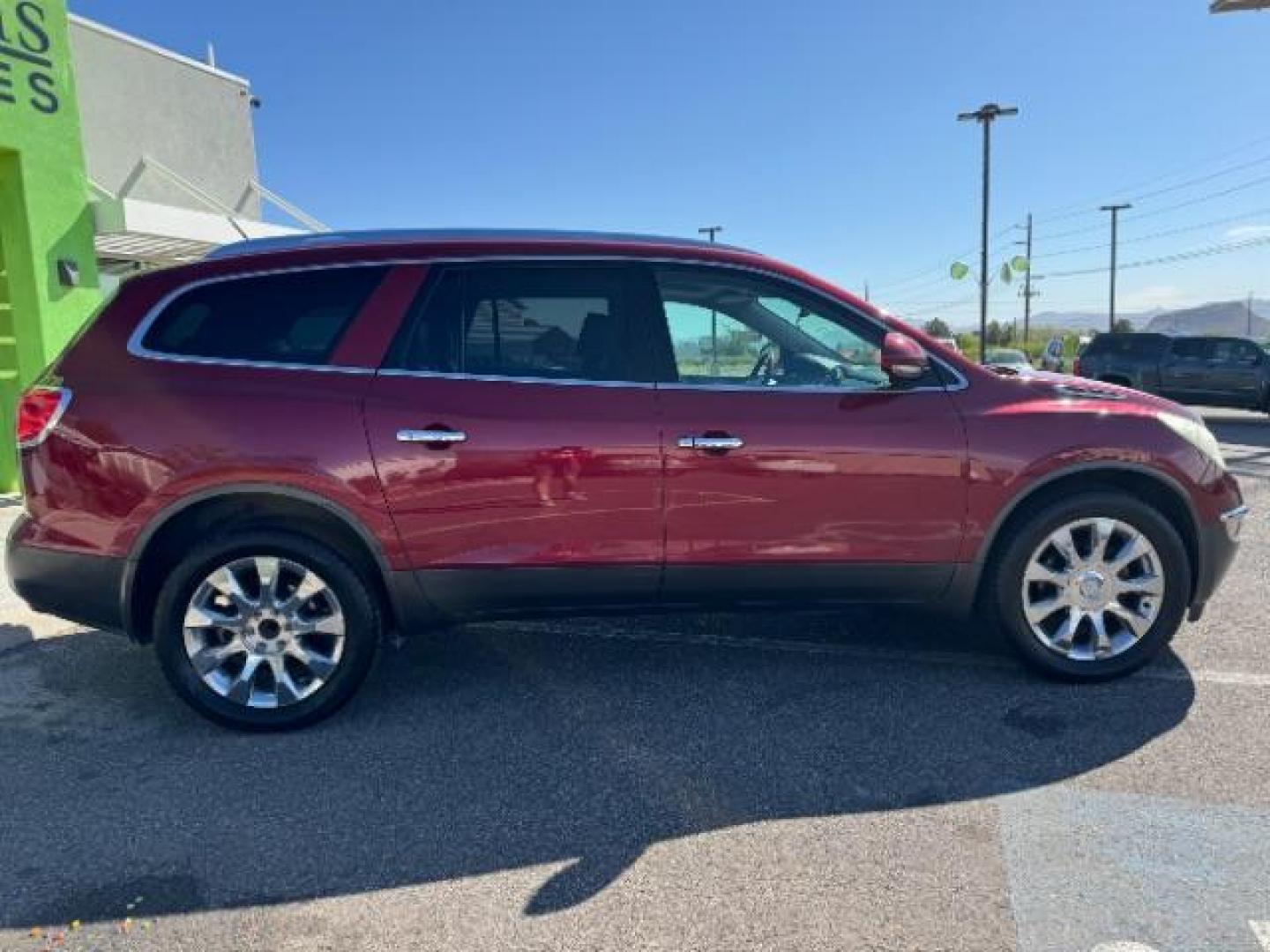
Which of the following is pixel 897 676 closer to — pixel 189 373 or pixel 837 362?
pixel 837 362

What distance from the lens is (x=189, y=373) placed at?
3.31 metres

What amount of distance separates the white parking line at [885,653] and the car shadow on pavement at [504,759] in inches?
1.1

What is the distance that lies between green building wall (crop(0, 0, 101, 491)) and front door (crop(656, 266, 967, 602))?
691 centimetres

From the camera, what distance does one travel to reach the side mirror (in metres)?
3.38

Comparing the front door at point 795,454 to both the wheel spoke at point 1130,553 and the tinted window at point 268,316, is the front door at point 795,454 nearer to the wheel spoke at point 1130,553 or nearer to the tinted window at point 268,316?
the wheel spoke at point 1130,553

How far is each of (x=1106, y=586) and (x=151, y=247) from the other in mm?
11836

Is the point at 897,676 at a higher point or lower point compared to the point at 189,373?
lower

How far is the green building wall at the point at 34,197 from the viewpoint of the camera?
7.42 m

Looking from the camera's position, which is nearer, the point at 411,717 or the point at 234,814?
the point at 234,814

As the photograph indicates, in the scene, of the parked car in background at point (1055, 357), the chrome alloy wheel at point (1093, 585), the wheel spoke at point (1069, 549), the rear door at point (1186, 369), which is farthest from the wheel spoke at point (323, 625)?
the parked car in background at point (1055, 357)

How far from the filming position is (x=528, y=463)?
332cm

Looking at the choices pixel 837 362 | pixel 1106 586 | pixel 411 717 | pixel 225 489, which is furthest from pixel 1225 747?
pixel 225 489

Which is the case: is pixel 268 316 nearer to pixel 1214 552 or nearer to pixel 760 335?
pixel 760 335

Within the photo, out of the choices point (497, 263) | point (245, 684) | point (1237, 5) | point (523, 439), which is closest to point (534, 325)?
point (497, 263)
